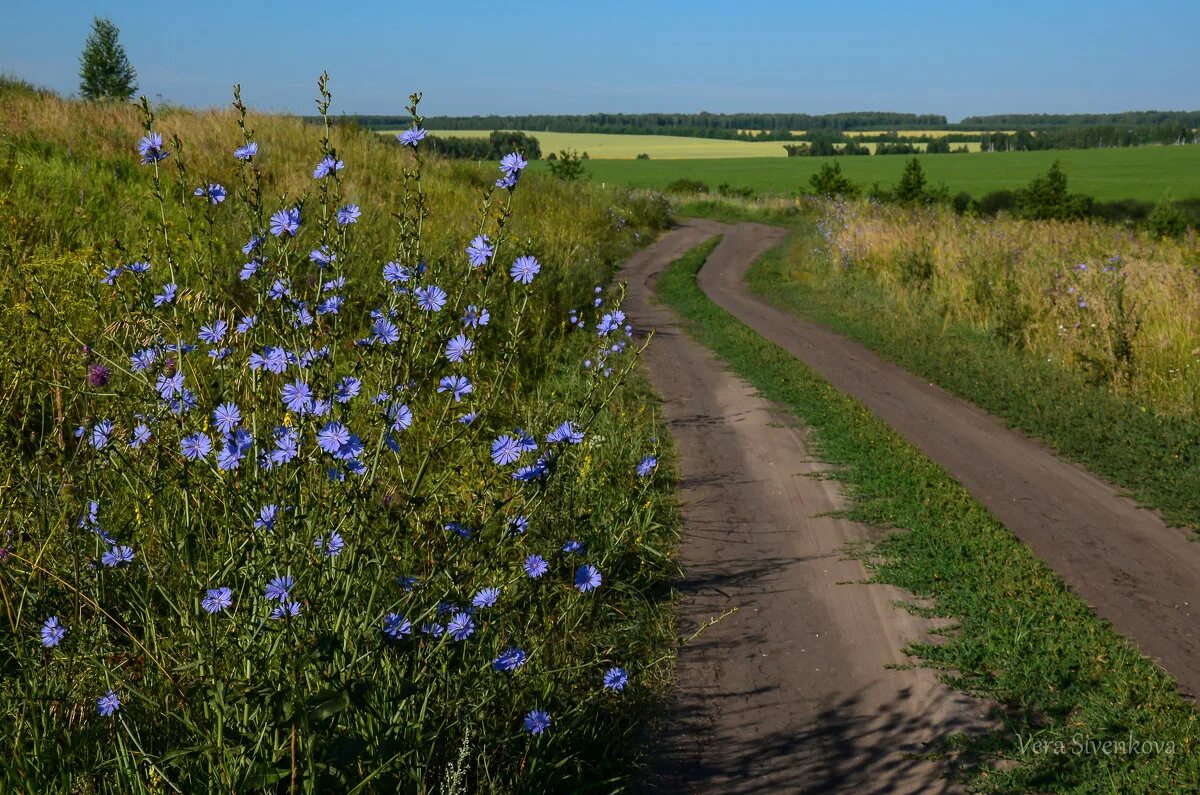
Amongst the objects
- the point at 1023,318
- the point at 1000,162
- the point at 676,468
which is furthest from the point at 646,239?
the point at 1000,162

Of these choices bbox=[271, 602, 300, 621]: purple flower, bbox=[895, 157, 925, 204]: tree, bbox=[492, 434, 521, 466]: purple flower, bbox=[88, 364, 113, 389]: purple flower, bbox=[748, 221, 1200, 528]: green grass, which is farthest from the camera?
bbox=[895, 157, 925, 204]: tree

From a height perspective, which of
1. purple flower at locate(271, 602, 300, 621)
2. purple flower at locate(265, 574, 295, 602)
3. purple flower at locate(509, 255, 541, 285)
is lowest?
purple flower at locate(271, 602, 300, 621)

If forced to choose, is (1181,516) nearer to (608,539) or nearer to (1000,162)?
(608,539)

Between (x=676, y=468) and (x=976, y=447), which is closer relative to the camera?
(x=676, y=468)

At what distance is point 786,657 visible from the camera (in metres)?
4.00

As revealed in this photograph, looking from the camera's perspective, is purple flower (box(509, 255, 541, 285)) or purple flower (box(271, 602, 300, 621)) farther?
purple flower (box(509, 255, 541, 285))

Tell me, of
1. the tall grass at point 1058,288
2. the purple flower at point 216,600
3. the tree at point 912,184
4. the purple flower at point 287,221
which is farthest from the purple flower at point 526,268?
the tree at point 912,184

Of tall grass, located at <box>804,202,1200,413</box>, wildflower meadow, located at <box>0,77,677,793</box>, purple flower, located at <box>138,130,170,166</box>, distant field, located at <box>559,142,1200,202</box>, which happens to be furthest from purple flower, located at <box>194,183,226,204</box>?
distant field, located at <box>559,142,1200,202</box>

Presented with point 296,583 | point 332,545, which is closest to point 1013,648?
point 332,545

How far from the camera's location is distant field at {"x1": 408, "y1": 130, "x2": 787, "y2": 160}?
278ft

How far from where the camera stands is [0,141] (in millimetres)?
9430

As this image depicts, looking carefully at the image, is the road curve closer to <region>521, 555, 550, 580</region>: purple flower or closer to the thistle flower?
<region>521, 555, 550, 580</region>: purple flower

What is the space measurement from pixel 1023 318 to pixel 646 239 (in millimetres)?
14148

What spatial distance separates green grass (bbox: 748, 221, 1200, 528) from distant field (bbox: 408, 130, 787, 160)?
6595cm
